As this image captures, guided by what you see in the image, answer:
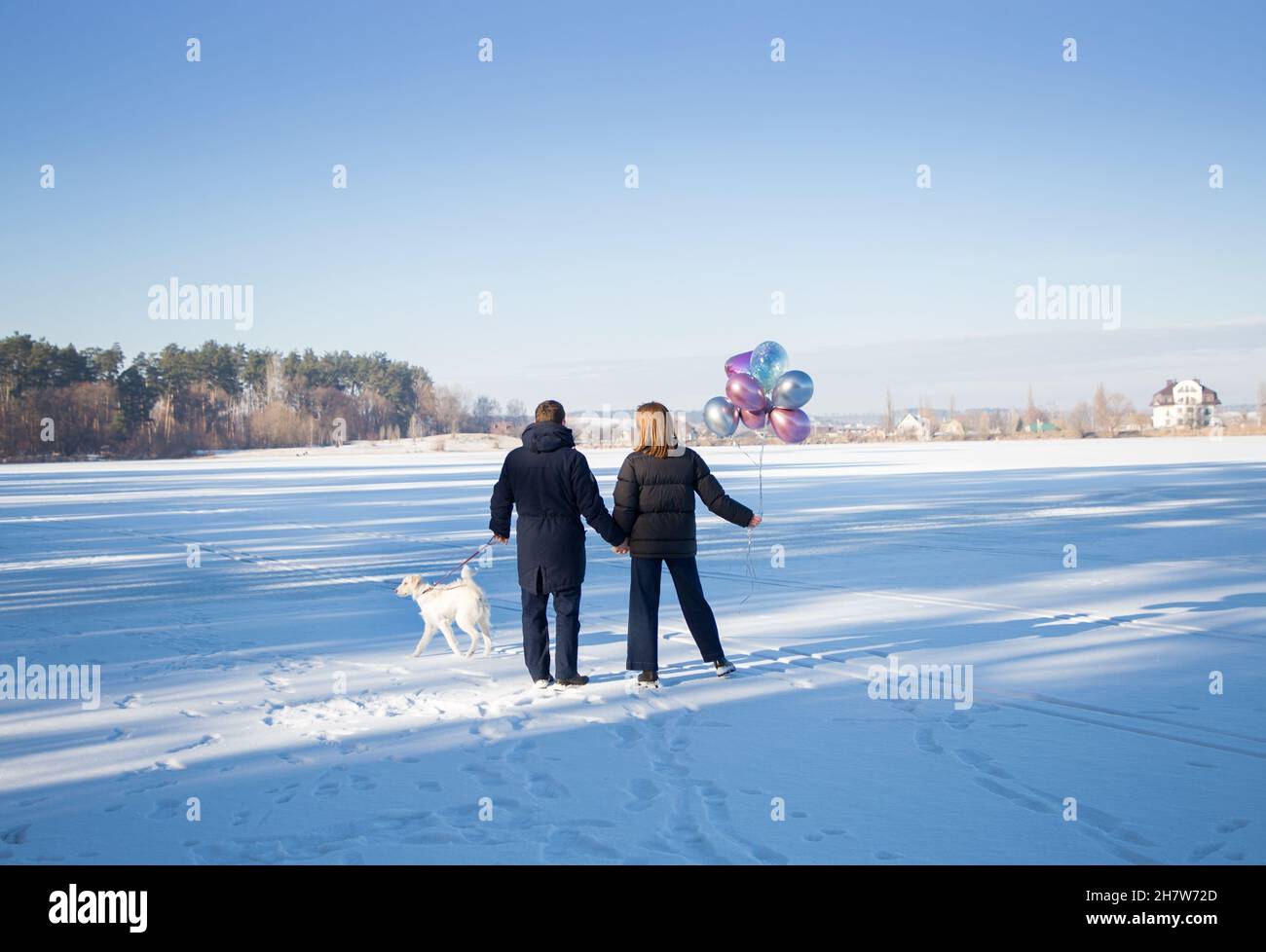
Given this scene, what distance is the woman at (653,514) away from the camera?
6.62 metres

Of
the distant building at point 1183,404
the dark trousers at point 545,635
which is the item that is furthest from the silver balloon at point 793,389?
the distant building at point 1183,404

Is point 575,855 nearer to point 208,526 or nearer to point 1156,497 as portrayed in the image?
→ point 208,526

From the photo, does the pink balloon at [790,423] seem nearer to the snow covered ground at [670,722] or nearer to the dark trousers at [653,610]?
the snow covered ground at [670,722]

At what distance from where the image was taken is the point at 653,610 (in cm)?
664

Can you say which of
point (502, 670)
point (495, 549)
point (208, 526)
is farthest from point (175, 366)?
point (502, 670)

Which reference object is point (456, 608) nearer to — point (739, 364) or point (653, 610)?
point (653, 610)

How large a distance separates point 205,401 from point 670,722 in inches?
3961

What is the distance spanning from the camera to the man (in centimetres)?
646

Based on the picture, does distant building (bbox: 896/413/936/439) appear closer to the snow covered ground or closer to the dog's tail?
the snow covered ground

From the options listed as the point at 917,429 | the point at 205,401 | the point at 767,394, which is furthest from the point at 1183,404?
the point at 767,394

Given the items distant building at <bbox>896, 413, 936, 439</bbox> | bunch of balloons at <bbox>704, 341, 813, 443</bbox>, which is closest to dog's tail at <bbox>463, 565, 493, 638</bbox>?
bunch of balloons at <bbox>704, 341, 813, 443</bbox>

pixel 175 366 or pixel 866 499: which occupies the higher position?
pixel 175 366
